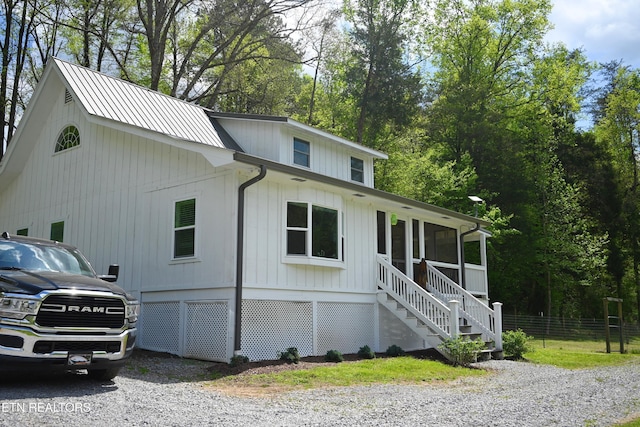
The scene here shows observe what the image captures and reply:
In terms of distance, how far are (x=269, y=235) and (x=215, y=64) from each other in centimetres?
1640

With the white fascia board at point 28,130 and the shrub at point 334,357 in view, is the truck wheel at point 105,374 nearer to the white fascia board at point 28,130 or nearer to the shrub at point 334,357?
the shrub at point 334,357

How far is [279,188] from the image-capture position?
42.7ft

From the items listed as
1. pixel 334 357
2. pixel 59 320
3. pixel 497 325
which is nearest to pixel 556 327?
pixel 497 325

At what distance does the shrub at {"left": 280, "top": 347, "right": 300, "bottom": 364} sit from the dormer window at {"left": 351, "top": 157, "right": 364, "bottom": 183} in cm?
795

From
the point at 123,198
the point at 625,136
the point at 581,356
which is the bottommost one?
the point at 581,356

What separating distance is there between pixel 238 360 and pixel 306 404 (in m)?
3.64

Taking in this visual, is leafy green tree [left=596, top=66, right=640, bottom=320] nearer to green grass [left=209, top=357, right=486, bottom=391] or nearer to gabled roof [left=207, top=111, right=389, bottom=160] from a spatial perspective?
gabled roof [left=207, top=111, right=389, bottom=160]

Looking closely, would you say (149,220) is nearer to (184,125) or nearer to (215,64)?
(184,125)

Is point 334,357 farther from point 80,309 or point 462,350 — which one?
point 80,309

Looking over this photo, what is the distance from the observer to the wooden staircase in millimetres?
13797

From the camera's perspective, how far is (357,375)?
10695 millimetres

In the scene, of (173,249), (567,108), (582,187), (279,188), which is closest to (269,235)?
(279,188)

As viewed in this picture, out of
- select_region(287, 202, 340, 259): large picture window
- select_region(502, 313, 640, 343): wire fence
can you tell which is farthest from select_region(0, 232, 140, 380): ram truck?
select_region(502, 313, 640, 343): wire fence

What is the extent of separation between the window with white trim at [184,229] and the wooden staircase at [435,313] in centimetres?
519
